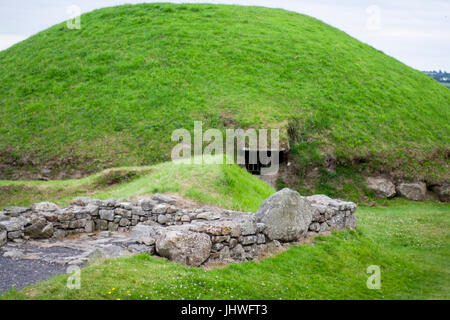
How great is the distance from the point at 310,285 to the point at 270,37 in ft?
116

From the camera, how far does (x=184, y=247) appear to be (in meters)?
10.6

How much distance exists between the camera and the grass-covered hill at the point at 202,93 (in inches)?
1200

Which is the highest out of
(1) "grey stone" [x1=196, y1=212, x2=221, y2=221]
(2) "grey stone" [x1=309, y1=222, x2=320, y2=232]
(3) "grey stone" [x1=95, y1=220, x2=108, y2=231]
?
(1) "grey stone" [x1=196, y1=212, x2=221, y2=221]

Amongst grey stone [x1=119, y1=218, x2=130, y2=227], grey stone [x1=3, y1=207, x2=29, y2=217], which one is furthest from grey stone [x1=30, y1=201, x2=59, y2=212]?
grey stone [x1=119, y1=218, x2=130, y2=227]

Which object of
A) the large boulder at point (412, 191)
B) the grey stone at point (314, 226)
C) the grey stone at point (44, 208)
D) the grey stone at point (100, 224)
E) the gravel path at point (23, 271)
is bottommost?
the large boulder at point (412, 191)

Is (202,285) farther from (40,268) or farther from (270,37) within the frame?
(270,37)

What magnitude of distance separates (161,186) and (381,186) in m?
17.0

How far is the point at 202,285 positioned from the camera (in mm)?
9523

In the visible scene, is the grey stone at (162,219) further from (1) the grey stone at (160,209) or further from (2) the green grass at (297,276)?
(2) the green grass at (297,276)

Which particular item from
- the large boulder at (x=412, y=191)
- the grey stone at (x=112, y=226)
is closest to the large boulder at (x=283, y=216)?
the grey stone at (x=112, y=226)

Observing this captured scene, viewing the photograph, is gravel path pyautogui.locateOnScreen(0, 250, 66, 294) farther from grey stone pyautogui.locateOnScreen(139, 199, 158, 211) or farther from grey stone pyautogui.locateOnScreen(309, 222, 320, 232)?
grey stone pyautogui.locateOnScreen(309, 222, 320, 232)
